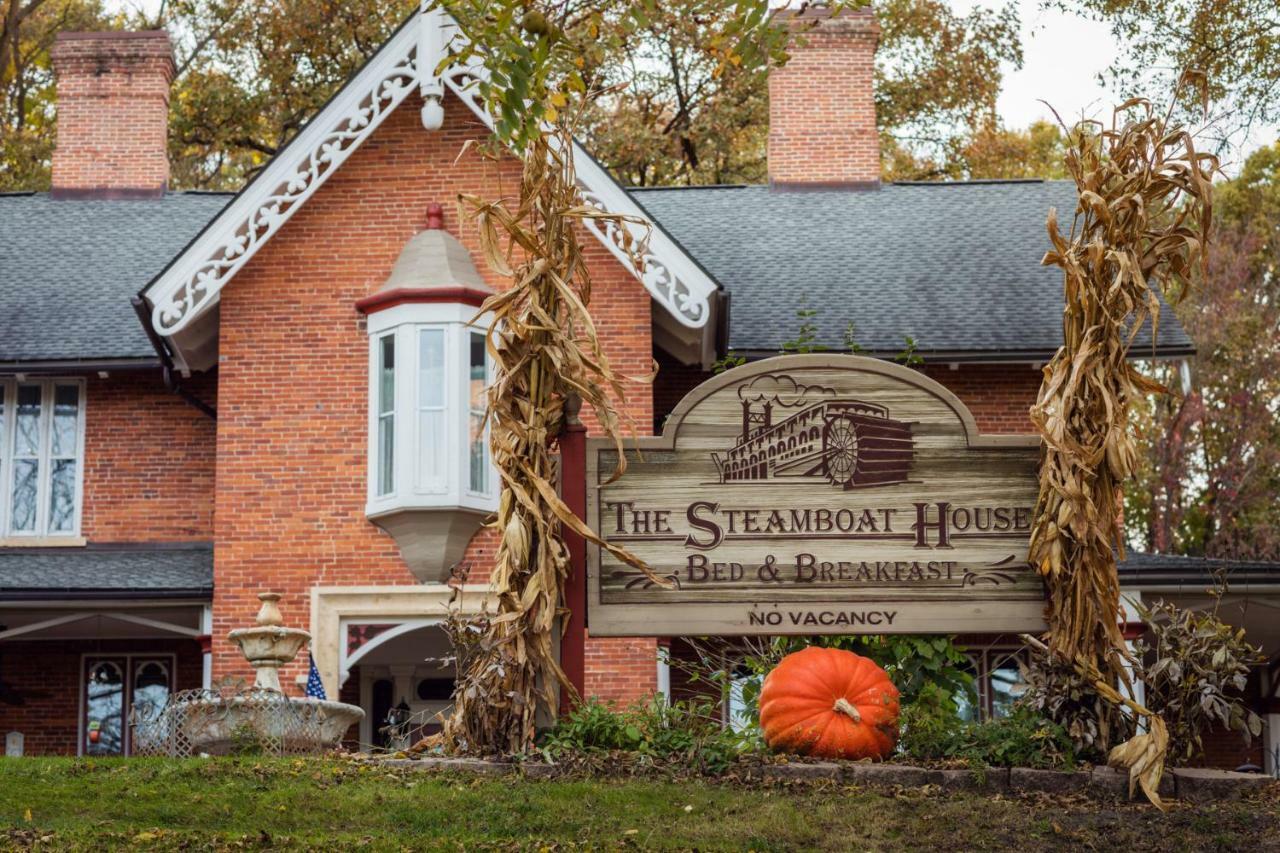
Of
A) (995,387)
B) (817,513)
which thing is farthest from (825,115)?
(817,513)

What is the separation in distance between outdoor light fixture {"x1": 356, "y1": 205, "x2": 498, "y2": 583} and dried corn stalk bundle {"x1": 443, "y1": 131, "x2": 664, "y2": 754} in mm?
6972

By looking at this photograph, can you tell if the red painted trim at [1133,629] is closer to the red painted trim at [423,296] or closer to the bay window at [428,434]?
the bay window at [428,434]

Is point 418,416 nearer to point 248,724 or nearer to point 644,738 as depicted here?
point 248,724

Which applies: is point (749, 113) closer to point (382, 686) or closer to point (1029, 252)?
point (1029, 252)

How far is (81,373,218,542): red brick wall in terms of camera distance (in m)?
18.5

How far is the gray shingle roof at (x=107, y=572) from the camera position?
55.3 ft

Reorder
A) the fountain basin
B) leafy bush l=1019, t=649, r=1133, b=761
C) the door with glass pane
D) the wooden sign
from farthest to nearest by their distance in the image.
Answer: the door with glass pane, the fountain basin, the wooden sign, leafy bush l=1019, t=649, r=1133, b=761

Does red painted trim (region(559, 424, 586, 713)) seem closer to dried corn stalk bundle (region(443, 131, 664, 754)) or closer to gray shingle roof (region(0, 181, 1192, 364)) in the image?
dried corn stalk bundle (region(443, 131, 664, 754))

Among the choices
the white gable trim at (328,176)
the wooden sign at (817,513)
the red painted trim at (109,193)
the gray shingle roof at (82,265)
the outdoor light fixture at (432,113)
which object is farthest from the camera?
the red painted trim at (109,193)

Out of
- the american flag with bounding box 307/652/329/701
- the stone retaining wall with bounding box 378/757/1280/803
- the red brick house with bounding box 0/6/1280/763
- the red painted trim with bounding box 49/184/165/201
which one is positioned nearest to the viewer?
the stone retaining wall with bounding box 378/757/1280/803

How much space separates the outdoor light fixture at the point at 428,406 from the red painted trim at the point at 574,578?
7054 millimetres

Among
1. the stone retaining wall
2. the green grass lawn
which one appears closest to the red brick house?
the stone retaining wall

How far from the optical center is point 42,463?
1862 cm

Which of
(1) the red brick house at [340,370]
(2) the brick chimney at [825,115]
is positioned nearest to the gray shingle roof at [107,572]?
(1) the red brick house at [340,370]
